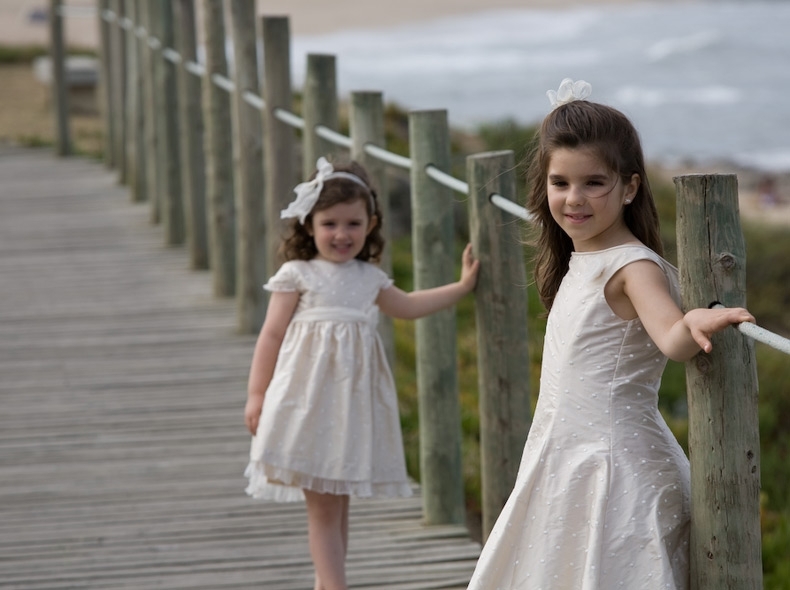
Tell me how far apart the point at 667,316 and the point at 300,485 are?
1.34 meters

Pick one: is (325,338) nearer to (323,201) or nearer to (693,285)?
(323,201)

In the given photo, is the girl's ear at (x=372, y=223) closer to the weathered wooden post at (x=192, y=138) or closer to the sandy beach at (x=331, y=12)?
the weathered wooden post at (x=192, y=138)

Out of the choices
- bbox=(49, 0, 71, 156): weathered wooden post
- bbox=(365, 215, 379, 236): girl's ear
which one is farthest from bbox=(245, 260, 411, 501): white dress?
bbox=(49, 0, 71, 156): weathered wooden post

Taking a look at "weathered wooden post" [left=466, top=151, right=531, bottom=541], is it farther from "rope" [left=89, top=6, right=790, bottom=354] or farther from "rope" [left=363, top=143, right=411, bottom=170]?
"rope" [left=363, top=143, right=411, bottom=170]

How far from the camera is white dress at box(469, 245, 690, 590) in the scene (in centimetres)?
211

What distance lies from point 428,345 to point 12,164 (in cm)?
835

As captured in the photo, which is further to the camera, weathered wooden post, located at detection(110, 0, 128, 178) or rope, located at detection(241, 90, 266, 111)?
weathered wooden post, located at detection(110, 0, 128, 178)

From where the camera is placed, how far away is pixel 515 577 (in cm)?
225

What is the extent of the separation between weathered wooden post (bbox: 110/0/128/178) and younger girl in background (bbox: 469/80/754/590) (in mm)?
7632

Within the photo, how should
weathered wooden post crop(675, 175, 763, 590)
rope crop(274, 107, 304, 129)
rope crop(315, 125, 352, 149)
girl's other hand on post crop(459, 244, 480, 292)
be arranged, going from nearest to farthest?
weathered wooden post crop(675, 175, 763, 590) < girl's other hand on post crop(459, 244, 480, 292) < rope crop(315, 125, 352, 149) < rope crop(274, 107, 304, 129)

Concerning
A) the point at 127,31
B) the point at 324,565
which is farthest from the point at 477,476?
the point at 127,31

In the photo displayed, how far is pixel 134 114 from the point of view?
8883 mm

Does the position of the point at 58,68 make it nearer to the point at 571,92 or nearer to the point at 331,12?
the point at 571,92

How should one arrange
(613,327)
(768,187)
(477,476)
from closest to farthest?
(613,327) < (477,476) < (768,187)
